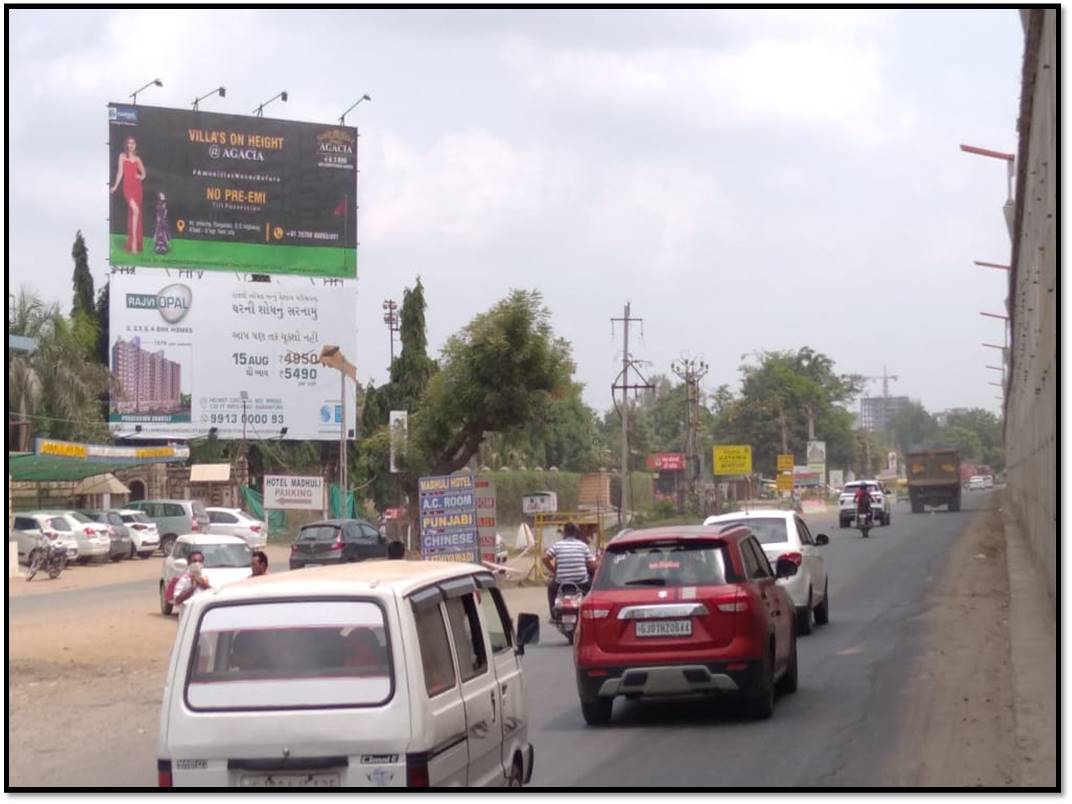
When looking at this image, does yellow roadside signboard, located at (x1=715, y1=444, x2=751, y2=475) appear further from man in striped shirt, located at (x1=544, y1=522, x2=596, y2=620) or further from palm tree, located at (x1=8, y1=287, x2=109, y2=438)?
man in striped shirt, located at (x1=544, y1=522, x2=596, y2=620)

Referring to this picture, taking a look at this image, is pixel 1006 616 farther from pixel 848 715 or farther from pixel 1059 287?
pixel 848 715

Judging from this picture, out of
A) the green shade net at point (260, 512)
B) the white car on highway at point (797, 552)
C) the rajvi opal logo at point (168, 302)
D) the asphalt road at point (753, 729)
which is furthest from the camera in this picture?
the rajvi opal logo at point (168, 302)

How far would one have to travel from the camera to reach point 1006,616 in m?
20.7

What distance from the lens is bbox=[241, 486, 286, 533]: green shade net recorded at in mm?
65875

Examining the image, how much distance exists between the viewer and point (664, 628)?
1255cm

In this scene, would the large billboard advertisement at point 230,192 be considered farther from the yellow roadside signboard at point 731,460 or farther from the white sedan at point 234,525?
the yellow roadside signboard at point 731,460

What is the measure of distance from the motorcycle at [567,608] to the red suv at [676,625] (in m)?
7.05

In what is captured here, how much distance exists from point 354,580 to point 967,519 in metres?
56.0

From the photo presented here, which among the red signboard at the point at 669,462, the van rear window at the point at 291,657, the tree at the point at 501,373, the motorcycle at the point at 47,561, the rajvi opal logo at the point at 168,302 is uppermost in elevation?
the rajvi opal logo at the point at 168,302

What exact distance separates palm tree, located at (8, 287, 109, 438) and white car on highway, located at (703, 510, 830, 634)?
4124 cm

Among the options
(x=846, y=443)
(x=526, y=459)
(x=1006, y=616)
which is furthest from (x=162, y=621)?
(x=846, y=443)

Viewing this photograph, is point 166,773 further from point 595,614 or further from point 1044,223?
point 1044,223

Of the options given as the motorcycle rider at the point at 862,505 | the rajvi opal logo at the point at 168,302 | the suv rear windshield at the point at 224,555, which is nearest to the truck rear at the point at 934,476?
the motorcycle rider at the point at 862,505

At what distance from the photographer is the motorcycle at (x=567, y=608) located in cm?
2014
